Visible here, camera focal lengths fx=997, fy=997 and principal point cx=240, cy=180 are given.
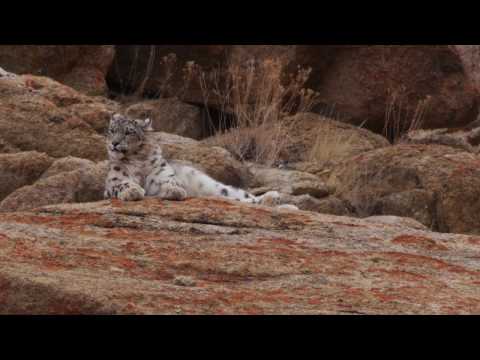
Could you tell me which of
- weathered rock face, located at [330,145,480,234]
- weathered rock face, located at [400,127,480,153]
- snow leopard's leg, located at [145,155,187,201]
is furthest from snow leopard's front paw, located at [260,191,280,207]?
weathered rock face, located at [400,127,480,153]

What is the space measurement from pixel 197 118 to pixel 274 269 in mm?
10614

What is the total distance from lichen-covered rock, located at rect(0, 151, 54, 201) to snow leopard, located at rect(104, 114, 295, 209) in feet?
5.19

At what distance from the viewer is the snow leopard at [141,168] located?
1157 centimetres

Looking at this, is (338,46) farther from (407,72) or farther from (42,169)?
(42,169)

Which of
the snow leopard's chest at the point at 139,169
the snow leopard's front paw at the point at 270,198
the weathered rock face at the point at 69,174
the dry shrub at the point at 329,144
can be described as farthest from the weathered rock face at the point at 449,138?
the snow leopard's chest at the point at 139,169

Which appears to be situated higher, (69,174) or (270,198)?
(69,174)

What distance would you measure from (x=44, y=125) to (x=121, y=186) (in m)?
3.83

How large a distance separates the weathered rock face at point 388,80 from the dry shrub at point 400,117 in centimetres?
4

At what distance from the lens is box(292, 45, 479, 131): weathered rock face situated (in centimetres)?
1889

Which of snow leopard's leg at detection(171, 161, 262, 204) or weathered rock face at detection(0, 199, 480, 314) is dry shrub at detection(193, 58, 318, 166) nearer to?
snow leopard's leg at detection(171, 161, 262, 204)

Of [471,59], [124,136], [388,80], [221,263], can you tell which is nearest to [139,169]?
[124,136]

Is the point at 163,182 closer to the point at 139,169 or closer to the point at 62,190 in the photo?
the point at 139,169

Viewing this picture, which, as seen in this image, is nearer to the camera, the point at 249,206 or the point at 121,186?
the point at 249,206

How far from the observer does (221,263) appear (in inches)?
340
